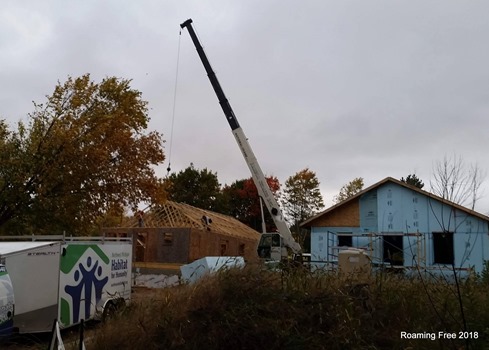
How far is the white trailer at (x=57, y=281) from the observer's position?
377 inches

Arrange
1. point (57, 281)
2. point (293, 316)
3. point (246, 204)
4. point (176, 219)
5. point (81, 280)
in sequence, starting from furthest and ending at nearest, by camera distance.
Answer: point (246, 204) → point (176, 219) → point (81, 280) → point (57, 281) → point (293, 316)

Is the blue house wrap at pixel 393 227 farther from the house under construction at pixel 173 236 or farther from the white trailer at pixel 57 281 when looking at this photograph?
the white trailer at pixel 57 281

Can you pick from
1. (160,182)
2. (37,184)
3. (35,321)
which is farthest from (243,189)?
(35,321)

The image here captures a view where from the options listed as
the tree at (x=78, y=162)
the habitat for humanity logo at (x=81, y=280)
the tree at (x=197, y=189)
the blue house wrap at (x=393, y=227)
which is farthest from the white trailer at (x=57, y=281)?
the tree at (x=197, y=189)

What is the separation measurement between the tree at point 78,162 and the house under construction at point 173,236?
3.31 meters

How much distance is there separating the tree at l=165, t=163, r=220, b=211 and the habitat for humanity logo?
4341 cm

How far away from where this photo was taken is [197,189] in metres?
56.2

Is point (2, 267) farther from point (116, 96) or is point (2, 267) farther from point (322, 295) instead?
point (116, 96)

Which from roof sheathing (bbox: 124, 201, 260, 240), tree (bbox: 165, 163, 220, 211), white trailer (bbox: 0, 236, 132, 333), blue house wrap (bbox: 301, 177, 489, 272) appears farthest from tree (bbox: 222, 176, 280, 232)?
white trailer (bbox: 0, 236, 132, 333)

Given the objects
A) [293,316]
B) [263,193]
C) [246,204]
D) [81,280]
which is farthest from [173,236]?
[246,204]

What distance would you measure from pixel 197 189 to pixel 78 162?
3503 centimetres

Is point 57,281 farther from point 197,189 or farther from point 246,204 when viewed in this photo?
point 246,204

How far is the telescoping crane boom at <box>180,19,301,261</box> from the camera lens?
864 inches

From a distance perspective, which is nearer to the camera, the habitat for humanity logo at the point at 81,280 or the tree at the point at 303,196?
the habitat for humanity logo at the point at 81,280
